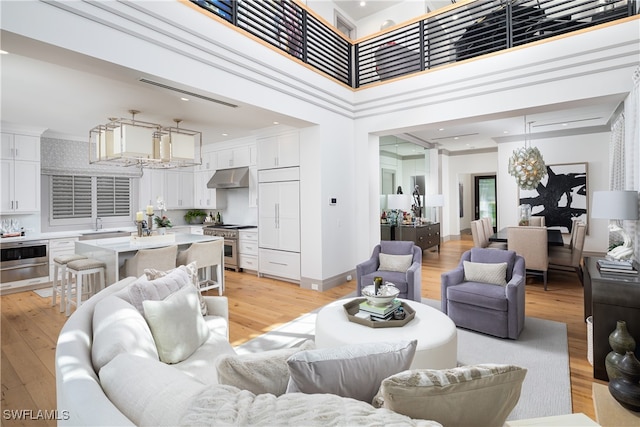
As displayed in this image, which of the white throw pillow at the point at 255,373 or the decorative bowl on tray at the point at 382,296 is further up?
the white throw pillow at the point at 255,373

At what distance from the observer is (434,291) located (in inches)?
192

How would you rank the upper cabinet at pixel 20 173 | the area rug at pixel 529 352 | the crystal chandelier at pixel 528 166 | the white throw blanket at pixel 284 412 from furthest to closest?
the crystal chandelier at pixel 528 166, the upper cabinet at pixel 20 173, the area rug at pixel 529 352, the white throw blanket at pixel 284 412

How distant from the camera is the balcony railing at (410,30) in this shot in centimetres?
377

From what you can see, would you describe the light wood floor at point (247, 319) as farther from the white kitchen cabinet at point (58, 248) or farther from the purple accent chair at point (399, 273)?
the purple accent chair at point (399, 273)

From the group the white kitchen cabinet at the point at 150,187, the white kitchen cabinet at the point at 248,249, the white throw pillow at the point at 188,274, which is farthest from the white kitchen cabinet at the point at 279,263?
the white kitchen cabinet at the point at 150,187

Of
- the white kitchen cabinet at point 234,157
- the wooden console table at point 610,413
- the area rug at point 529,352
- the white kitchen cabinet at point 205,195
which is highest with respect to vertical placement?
the white kitchen cabinet at point 234,157

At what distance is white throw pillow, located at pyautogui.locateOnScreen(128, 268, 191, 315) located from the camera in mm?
2035

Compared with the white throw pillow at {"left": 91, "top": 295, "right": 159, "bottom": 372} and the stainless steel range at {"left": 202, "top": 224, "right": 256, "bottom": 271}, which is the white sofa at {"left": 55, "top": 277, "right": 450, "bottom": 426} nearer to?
the white throw pillow at {"left": 91, "top": 295, "right": 159, "bottom": 372}

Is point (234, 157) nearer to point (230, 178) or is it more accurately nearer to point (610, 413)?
point (230, 178)

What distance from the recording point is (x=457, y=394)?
935 mm

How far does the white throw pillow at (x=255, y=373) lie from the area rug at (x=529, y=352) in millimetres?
1797

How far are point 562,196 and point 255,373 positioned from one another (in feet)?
28.3

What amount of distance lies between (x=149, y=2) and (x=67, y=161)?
16.7ft

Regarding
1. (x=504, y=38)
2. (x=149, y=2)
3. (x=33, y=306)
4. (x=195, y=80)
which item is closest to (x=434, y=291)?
(x=504, y=38)
